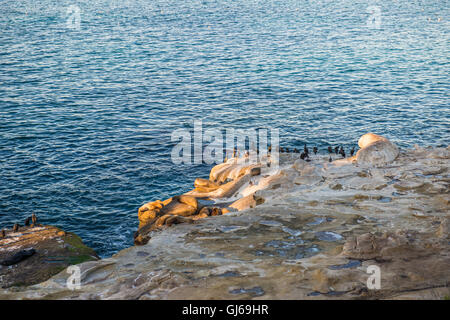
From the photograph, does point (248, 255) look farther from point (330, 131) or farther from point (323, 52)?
point (323, 52)

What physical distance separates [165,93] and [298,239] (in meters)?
39.4

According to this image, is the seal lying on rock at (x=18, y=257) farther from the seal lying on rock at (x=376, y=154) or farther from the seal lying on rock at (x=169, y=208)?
the seal lying on rock at (x=376, y=154)

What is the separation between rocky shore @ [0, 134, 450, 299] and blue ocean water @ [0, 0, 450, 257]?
22.8 ft

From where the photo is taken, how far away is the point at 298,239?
861 inches

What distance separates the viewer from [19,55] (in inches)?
2813

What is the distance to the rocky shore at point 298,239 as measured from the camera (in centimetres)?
1662

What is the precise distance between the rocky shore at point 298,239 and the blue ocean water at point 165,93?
6.95m

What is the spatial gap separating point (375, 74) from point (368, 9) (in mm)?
56645

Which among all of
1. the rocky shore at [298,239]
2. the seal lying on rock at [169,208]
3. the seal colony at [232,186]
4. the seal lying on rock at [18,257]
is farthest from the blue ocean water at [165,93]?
the rocky shore at [298,239]

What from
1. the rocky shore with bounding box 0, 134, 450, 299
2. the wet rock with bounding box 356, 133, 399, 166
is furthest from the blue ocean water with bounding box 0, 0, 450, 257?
the wet rock with bounding box 356, 133, 399, 166

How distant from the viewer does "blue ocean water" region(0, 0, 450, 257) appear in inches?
1459

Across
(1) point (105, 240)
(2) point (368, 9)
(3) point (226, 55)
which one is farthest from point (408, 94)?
(2) point (368, 9)

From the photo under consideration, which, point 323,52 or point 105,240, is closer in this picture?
point 105,240
